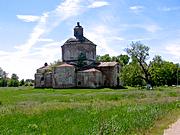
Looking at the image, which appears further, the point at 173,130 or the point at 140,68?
the point at 140,68

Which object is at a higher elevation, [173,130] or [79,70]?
[79,70]

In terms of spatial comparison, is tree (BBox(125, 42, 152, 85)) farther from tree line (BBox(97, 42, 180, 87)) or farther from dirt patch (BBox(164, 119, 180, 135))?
dirt patch (BBox(164, 119, 180, 135))

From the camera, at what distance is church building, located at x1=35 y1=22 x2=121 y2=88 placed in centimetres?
10400

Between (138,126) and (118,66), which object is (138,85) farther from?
(138,126)

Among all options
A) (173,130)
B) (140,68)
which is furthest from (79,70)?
(173,130)

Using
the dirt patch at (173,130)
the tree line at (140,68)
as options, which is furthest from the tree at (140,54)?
the dirt patch at (173,130)

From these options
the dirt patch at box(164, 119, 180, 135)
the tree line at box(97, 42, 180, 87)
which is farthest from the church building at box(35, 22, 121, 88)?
the dirt patch at box(164, 119, 180, 135)

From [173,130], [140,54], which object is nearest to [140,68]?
[140,54]

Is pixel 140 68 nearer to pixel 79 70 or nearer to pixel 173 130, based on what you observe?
pixel 79 70

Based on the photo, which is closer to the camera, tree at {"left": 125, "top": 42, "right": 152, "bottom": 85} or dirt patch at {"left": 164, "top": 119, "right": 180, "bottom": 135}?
dirt patch at {"left": 164, "top": 119, "right": 180, "bottom": 135}

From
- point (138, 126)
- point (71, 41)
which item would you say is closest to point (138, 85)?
point (71, 41)

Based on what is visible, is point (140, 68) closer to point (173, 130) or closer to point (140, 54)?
point (140, 54)

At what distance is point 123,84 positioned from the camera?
11044 cm

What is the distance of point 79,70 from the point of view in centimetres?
10656
